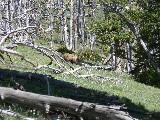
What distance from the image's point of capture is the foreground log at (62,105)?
6777 millimetres

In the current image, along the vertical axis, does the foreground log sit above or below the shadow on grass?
above

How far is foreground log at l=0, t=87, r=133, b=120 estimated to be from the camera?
22.2 feet

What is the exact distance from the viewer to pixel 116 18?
4606 cm

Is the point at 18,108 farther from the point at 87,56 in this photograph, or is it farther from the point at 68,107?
the point at 87,56

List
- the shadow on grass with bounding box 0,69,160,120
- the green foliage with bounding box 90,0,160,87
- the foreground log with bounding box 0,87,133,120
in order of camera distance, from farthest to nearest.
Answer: the green foliage with bounding box 90,0,160,87
the shadow on grass with bounding box 0,69,160,120
the foreground log with bounding box 0,87,133,120

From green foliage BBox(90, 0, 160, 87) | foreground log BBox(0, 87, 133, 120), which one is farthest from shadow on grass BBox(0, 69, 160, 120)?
green foliage BBox(90, 0, 160, 87)

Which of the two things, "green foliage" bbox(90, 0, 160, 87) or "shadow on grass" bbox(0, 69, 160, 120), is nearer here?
"shadow on grass" bbox(0, 69, 160, 120)

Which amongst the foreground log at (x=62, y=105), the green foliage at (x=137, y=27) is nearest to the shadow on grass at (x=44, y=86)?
the foreground log at (x=62, y=105)

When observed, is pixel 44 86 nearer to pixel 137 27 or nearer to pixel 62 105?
pixel 62 105

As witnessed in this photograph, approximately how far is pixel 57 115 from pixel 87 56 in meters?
47.4

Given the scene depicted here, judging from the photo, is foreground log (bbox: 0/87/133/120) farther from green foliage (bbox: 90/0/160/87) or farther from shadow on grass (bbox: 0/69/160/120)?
green foliage (bbox: 90/0/160/87)

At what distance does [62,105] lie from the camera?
734 centimetres

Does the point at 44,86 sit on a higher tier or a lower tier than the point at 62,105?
lower

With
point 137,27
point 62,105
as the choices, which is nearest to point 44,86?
point 62,105
